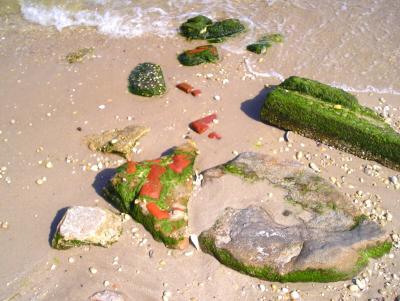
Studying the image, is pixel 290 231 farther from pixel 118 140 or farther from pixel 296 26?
pixel 296 26

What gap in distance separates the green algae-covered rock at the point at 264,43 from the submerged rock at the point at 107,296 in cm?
604

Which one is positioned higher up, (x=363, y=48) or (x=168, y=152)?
(x=363, y=48)

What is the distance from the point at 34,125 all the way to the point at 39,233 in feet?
8.21

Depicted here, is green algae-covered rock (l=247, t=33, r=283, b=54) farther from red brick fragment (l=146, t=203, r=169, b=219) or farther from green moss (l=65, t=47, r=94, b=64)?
red brick fragment (l=146, t=203, r=169, b=219)

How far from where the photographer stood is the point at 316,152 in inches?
308

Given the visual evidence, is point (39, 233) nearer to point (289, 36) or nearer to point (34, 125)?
point (34, 125)

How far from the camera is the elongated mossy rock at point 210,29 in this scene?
10492mm

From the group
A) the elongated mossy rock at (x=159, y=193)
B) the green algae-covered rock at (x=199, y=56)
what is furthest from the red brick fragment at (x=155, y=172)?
the green algae-covered rock at (x=199, y=56)

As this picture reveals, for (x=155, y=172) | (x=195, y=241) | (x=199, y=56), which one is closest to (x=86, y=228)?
(x=155, y=172)

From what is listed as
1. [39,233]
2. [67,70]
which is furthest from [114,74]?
[39,233]

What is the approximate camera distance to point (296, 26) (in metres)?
10.7

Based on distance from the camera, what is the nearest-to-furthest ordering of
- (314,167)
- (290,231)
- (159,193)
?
(290,231)
(159,193)
(314,167)

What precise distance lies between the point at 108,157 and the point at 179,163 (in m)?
1.40

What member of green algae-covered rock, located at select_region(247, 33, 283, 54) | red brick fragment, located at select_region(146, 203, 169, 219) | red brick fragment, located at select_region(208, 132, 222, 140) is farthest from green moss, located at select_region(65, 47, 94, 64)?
red brick fragment, located at select_region(146, 203, 169, 219)
